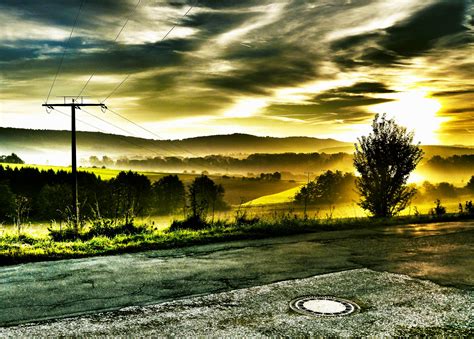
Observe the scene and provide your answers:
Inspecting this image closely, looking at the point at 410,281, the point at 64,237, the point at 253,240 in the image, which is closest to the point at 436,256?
the point at 410,281

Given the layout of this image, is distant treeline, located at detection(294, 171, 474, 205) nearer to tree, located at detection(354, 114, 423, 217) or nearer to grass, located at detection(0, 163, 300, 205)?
grass, located at detection(0, 163, 300, 205)

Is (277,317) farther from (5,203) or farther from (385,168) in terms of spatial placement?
(5,203)

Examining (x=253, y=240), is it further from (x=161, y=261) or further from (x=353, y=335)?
(x=353, y=335)

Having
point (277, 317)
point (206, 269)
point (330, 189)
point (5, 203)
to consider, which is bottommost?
point (277, 317)

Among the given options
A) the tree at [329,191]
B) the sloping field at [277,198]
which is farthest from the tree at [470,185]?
the sloping field at [277,198]

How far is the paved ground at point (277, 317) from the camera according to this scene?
486 centimetres

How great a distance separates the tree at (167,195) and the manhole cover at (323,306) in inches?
2852

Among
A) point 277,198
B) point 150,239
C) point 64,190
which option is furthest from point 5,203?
point 150,239

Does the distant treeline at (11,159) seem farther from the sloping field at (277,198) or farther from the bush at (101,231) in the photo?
the bush at (101,231)

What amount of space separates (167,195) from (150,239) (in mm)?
71796

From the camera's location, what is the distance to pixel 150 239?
11.3 m

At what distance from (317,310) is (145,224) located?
28.4ft

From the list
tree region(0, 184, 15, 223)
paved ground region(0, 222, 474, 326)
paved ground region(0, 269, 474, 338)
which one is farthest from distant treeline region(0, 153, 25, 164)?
paved ground region(0, 269, 474, 338)

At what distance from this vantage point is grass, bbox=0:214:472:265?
9.34 meters
